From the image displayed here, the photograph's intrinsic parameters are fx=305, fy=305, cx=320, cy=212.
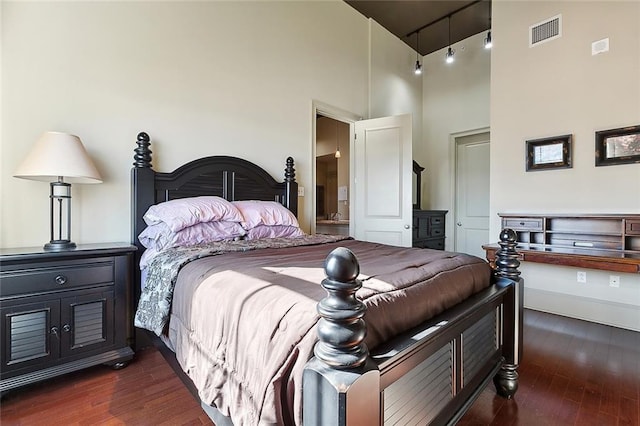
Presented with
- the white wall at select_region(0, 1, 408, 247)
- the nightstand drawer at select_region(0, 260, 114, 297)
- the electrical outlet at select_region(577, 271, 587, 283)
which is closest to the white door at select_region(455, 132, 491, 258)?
the electrical outlet at select_region(577, 271, 587, 283)

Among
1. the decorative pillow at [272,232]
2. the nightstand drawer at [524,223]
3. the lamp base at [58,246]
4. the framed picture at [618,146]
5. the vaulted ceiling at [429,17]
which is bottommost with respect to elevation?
the lamp base at [58,246]

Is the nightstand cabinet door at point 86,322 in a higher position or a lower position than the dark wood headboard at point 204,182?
lower

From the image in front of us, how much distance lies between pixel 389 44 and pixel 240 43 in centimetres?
270

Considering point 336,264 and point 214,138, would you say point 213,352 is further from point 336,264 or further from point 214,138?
Result: point 214,138

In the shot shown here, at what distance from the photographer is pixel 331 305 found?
72 centimetres

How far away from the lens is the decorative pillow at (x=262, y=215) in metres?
2.57

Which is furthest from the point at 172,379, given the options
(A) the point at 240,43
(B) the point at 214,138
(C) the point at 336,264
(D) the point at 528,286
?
(D) the point at 528,286

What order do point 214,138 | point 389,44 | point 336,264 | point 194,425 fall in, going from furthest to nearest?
point 389,44, point 214,138, point 194,425, point 336,264

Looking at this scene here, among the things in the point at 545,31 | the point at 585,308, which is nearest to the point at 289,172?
the point at 545,31

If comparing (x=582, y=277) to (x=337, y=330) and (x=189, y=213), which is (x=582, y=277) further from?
(x=189, y=213)

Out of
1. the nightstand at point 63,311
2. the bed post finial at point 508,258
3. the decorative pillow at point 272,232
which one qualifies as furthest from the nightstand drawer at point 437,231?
the nightstand at point 63,311

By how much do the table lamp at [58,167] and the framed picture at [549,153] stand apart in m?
4.03

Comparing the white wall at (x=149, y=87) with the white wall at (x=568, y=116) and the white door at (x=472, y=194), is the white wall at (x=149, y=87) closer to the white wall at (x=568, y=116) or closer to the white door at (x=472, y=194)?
the white wall at (x=568, y=116)

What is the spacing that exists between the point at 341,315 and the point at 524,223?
3323 mm
